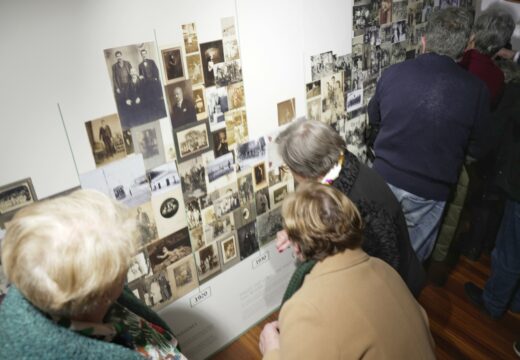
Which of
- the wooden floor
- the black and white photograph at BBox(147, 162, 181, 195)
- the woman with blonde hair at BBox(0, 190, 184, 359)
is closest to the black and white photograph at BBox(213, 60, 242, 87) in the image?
the black and white photograph at BBox(147, 162, 181, 195)

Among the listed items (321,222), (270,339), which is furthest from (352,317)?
(270,339)

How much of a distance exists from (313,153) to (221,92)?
0.45 meters

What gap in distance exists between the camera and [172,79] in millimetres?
1448

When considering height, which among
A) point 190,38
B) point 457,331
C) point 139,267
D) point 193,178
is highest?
point 190,38

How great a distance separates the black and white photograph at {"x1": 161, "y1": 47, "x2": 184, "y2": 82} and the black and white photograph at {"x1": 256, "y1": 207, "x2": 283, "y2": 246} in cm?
85

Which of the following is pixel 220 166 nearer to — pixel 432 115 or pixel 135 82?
pixel 135 82

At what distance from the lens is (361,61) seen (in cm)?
220

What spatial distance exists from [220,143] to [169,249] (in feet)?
1.58

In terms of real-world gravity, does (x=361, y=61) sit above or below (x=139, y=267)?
above

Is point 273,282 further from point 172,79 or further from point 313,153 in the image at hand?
point 172,79

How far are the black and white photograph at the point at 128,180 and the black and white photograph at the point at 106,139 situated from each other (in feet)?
0.10

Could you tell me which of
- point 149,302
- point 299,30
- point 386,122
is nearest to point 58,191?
point 149,302

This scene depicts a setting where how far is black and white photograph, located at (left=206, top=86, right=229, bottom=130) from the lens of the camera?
1588mm

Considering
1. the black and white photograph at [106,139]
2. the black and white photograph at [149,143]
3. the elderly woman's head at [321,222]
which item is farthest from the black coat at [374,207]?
the black and white photograph at [106,139]
